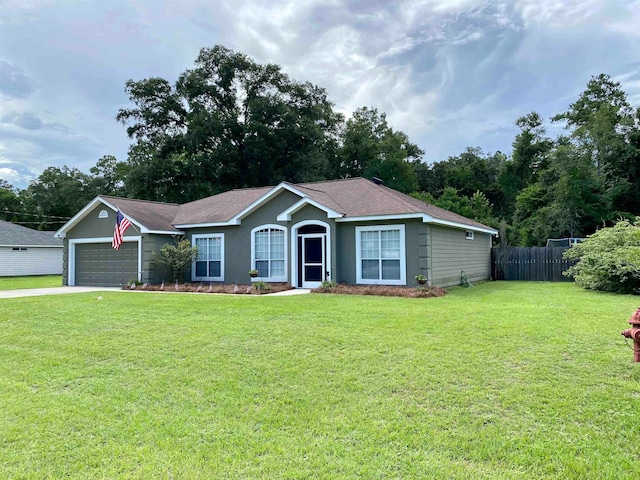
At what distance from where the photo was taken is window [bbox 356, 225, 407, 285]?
14398mm

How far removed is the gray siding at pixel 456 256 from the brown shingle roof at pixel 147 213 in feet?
36.9

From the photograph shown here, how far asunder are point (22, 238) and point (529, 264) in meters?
32.0

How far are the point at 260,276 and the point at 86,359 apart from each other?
421 inches

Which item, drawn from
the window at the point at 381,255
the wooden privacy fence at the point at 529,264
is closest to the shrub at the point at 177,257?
the window at the point at 381,255

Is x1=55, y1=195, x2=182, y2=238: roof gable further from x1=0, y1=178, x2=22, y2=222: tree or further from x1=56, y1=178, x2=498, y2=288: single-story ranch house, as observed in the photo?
x1=0, y1=178, x2=22, y2=222: tree

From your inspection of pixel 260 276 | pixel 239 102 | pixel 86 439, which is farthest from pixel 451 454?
pixel 239 102

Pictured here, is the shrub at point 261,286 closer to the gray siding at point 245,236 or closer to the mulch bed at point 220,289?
the mulch bed at point 220,289

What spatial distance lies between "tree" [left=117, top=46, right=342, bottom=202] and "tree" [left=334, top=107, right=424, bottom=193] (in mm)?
5847

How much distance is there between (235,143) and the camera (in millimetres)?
36344

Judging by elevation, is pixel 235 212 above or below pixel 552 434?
above

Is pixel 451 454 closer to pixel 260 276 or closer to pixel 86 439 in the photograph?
pixel 86 439

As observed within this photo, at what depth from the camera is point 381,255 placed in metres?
14.7

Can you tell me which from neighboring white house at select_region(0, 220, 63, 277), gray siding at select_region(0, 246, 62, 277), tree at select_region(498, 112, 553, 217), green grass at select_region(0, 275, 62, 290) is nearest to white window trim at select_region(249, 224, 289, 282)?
green grass at select_region(0, 275, 62, 290)

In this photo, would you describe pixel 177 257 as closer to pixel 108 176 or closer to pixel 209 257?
pixel 209 257
